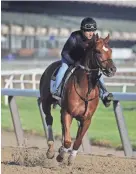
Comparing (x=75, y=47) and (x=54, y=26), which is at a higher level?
(x=75, y=47)

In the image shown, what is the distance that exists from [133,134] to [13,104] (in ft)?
6.04

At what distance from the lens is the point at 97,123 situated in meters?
10.9

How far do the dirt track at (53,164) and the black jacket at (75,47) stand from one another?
1208 mm

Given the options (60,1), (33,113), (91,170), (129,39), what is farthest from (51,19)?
(91,170)

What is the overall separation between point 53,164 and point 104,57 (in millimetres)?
1580

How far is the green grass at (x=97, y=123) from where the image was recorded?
969cm

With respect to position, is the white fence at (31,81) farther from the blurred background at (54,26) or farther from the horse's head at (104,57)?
the blurred background at (54,26)

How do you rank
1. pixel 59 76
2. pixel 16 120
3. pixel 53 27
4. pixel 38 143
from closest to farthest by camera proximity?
pixel 59 76
pixel 16 120
pixel 38 143
pixel 53 27

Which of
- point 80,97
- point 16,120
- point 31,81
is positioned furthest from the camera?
point 31,81

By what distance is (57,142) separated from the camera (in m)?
9.49

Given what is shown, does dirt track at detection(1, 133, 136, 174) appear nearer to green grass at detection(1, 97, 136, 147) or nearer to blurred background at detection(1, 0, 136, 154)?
green grass at detection(1, 97, 136, 147)

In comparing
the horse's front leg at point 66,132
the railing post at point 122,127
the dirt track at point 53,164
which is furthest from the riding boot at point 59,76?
the railing post at point 122,127

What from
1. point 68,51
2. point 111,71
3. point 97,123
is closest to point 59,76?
point 68,51

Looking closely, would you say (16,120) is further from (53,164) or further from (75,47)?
(75,47)
